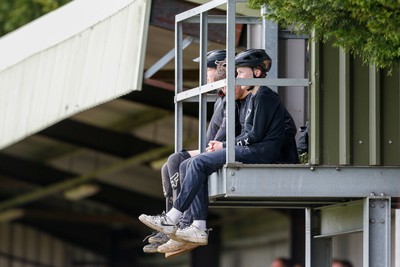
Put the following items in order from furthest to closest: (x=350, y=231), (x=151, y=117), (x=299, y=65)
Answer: (x=151, y=117)
(x=299, y=65)
(x=350, y=231)

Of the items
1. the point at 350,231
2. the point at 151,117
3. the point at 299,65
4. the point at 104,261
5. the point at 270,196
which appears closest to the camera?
the point at 270,196

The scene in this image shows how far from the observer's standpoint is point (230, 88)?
1085 centimetres

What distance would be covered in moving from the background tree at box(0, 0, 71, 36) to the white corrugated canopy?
1199 cm

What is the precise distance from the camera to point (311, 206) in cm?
1239

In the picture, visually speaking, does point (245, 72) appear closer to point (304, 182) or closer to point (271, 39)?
point (304, 182)

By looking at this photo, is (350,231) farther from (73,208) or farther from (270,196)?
(73,208)

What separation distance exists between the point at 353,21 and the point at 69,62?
861 cm

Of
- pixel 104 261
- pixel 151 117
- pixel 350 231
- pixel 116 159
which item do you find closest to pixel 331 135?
pixel 350 231

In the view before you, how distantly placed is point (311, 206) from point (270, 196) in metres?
1.66

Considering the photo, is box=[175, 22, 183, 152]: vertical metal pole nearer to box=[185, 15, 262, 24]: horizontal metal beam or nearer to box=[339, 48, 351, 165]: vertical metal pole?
box=[185, 15, 262, 24]: horizontal metal beam

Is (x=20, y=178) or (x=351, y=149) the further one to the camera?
(x=20, y=178)

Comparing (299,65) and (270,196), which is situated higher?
(299,65)

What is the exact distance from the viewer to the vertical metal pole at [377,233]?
10.9 metres

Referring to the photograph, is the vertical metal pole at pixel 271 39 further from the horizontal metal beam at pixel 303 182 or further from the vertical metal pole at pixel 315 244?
the horizontal metal beam at pixel 303 182
